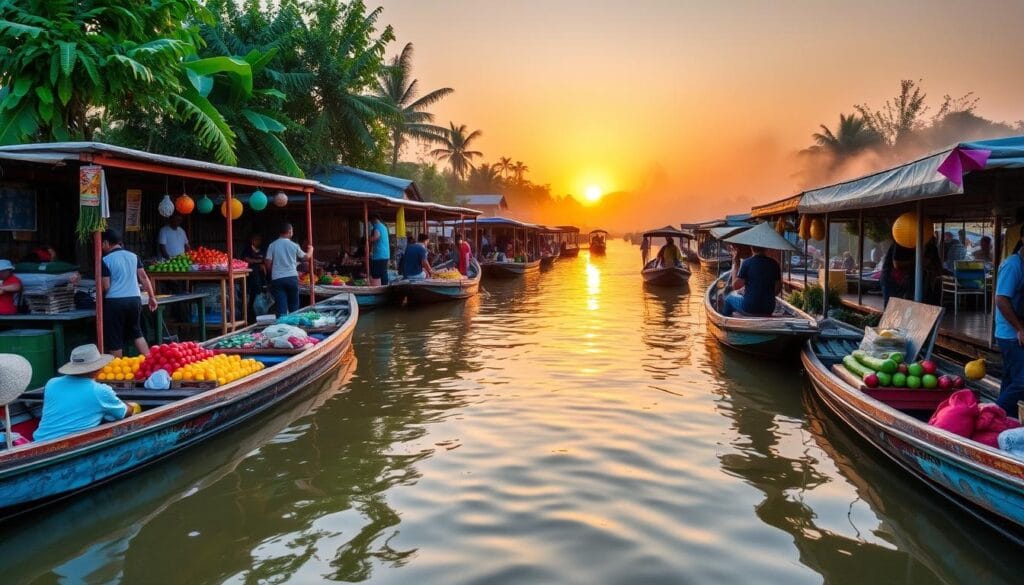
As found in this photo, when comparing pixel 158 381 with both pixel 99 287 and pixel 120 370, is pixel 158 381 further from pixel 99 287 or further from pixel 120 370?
pixel 99 287

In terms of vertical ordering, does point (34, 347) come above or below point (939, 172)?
below

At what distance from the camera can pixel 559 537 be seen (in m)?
4.27

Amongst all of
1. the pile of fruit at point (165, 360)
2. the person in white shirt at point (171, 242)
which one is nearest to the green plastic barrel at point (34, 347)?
the pile of fruit at point (165, 360)

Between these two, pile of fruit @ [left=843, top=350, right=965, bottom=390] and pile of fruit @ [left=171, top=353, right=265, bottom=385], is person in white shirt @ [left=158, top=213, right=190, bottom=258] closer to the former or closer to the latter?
pile of fruit @ [left=171, top=353, right=265, bottom=385]

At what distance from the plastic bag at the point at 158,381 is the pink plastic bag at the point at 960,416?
5952 mm

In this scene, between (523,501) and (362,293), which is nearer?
(523,501)

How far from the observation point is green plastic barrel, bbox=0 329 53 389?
7168mm

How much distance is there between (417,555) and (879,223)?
57.0 ft

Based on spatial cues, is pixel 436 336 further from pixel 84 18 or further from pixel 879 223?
pixel 879 223

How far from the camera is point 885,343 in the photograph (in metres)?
6.80

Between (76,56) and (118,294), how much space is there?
16.0 ft

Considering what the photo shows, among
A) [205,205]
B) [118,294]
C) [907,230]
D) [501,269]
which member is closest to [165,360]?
[118,294]

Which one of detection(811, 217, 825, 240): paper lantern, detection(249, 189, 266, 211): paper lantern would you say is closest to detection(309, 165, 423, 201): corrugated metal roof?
detection(249, 189, 266, 211): paper lantern

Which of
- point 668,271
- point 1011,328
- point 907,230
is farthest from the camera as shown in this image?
point 668,271
